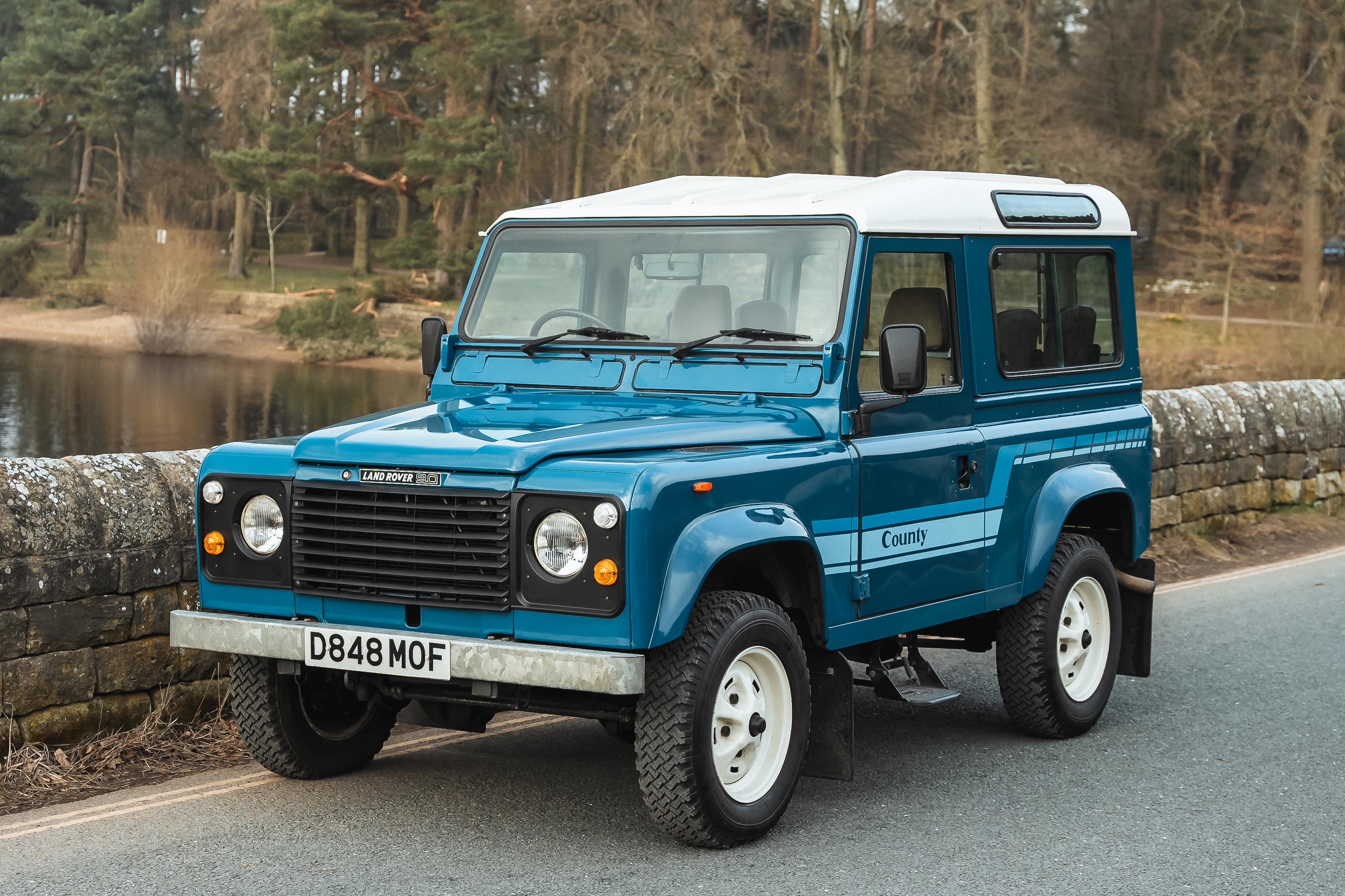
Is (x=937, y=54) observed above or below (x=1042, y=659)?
above

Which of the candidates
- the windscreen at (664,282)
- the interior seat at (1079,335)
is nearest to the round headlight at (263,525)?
the windscreen at (664,282)

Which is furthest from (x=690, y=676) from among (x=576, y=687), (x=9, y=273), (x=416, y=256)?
(x=9, y=273)

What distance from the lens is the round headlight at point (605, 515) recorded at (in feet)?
16.2

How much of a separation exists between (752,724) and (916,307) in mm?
1910

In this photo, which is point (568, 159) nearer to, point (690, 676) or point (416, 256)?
point (416, 256)

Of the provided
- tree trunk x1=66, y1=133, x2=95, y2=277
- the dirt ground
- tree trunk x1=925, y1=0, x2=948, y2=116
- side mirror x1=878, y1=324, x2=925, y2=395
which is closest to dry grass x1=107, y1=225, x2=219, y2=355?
the dirt ground

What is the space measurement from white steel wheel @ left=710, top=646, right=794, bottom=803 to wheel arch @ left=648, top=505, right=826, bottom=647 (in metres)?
0.28

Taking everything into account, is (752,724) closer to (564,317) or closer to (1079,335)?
(564,317)

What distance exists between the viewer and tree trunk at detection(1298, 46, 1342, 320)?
1544 inches

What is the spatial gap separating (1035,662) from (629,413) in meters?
2.22

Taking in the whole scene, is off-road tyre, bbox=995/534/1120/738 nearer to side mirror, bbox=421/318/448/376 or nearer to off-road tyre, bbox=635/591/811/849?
off-road tyre, bbox=635/591/811/849

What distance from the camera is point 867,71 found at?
39.7m

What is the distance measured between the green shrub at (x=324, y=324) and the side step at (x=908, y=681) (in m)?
40.9

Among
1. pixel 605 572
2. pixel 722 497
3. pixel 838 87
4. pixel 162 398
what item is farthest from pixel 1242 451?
pixel 838 87
